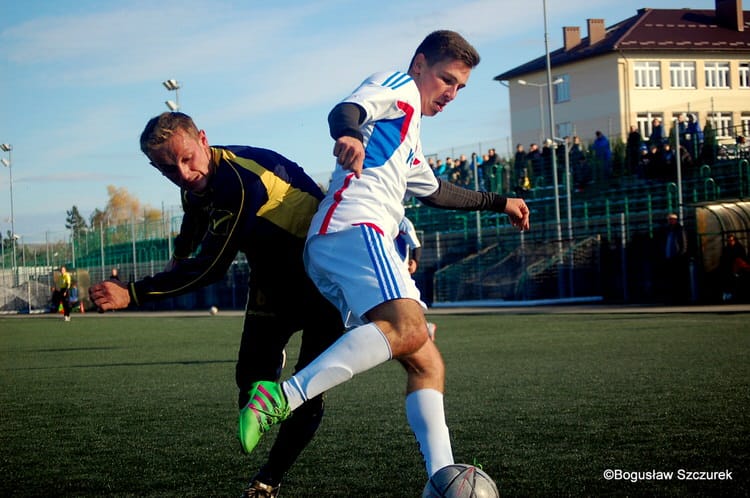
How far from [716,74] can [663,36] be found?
4477 millimetres

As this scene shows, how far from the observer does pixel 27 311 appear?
5225cm

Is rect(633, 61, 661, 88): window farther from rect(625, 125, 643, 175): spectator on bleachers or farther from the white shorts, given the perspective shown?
the white shorts

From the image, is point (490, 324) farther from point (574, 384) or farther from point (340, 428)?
point (340, 428)

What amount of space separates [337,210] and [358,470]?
1.63 m

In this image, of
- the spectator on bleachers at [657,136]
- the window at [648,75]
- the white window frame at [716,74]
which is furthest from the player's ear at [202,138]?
the white window frame at [716,74]

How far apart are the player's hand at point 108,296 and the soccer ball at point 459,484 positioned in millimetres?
1574

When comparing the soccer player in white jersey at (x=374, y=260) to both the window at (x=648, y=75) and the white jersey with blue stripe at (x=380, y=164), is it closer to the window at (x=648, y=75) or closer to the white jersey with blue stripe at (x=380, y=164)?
the white jersey with blue stripe at (x=380, y=164)

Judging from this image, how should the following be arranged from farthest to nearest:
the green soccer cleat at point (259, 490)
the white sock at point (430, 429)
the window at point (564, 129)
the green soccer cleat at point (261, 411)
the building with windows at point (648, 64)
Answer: the window at point (564, 129) → the building with windows at point (648, 64) → the green soccer cleat at point (259, 490) → the white sock at point (430, 429) → the green soccer cleat at point (261, 411)

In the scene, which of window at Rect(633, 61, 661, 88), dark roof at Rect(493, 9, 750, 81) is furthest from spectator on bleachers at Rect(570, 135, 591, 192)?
window at Rect(633, 61, 661, 88)

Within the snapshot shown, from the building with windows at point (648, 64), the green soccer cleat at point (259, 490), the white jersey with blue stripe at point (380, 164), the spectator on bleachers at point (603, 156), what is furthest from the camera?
the building with windows at point (648, 64)

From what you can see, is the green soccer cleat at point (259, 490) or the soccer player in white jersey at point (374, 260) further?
the green soccer cleat at point (259, 490)

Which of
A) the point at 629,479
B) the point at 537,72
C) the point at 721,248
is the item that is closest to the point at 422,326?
the point at 629,479

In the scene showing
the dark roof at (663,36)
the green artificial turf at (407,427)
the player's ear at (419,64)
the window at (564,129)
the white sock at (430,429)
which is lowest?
the green artificial turf at (407,427)

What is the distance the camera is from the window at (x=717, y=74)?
199ft
